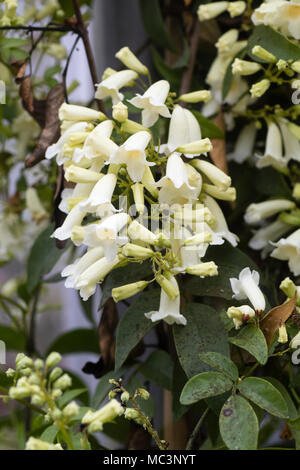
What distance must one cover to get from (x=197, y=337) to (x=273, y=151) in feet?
0.87

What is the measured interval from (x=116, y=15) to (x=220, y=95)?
348 millimetres

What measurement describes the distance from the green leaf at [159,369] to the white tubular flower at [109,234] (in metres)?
0.22

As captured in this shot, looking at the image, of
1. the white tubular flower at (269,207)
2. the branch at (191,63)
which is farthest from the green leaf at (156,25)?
the white tubular flower at (269,207)

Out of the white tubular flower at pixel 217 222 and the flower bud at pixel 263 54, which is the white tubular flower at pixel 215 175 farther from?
the flower bud at pixel 263 54

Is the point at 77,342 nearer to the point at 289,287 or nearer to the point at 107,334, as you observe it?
the point at 107,334

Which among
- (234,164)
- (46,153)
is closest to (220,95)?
(234,164)

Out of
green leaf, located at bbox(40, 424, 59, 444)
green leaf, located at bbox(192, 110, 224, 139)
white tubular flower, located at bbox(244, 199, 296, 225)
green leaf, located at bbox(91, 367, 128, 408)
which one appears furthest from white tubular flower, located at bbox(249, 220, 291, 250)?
green leaf, located at bbox(40, 424, 59, 444)

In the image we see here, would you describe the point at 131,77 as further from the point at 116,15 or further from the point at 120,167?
the point at 116,15

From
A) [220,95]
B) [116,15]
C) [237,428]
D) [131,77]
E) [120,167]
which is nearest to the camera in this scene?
[237,428]

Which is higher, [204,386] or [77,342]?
[204,386]

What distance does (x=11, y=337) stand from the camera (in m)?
0.92

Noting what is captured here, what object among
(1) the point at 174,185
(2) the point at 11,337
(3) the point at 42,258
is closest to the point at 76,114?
(1) the point at 174,185

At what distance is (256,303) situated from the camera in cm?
54

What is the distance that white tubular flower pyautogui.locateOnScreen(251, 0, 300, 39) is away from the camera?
0.62m
